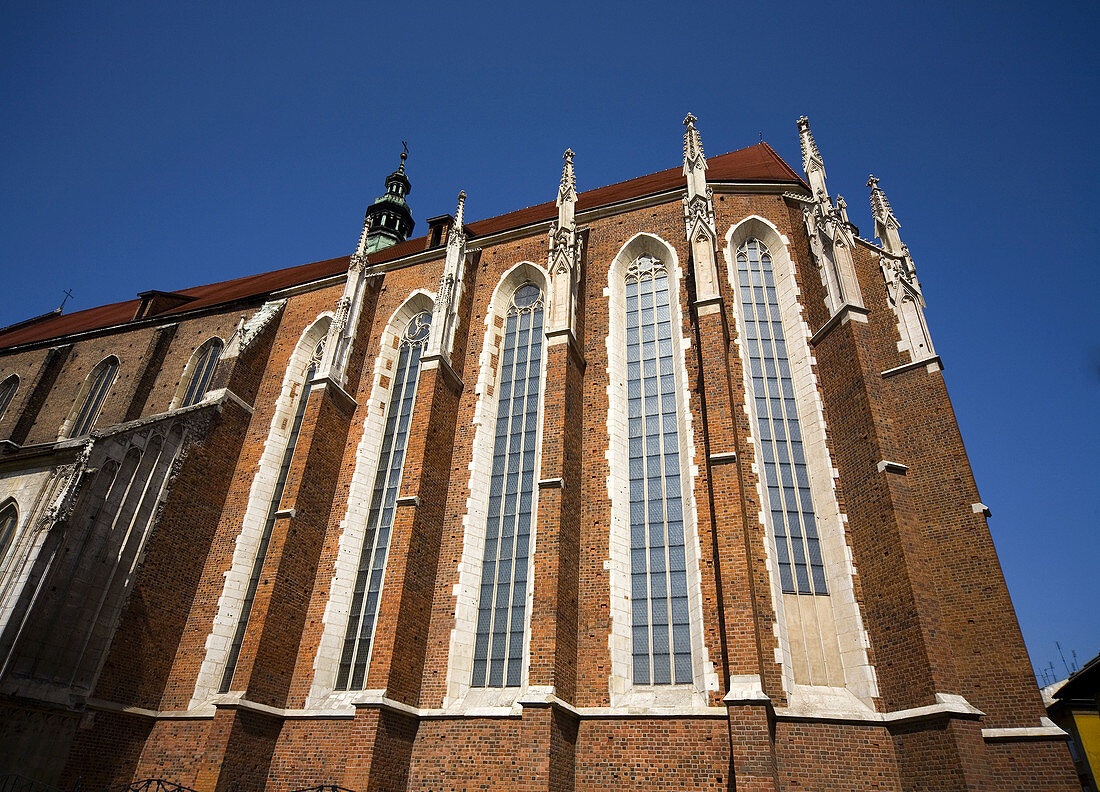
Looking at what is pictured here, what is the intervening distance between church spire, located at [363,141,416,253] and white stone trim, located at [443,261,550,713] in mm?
17410

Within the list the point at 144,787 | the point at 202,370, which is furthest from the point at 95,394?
the point at 144,787

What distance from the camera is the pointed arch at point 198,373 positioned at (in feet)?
63.7

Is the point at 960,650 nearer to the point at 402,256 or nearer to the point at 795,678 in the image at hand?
the point at 795,678

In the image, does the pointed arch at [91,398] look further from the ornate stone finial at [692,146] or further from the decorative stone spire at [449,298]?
the ornate stone finial at [692,146]

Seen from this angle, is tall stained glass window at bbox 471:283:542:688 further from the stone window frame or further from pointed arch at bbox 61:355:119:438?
pointed arch at bbox 61:355:119:438

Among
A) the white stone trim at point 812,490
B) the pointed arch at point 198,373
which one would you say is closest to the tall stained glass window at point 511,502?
the white stone trim at point 812,490

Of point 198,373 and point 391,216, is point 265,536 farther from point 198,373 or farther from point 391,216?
point 391,216

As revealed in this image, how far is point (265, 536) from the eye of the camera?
1598 cm

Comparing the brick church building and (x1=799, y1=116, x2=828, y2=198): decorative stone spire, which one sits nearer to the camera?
the brick church building

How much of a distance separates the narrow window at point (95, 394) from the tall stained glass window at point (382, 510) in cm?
1021

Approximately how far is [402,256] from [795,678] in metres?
14.9

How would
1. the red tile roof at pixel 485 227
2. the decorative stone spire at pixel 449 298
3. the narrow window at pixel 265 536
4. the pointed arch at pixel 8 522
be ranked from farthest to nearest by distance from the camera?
the red tile roof at pixel 485 227 < the decorative stone spire at pixel 449 298 < the narrow window at pixel 265 536 < the pointed arch at pixel 8 522

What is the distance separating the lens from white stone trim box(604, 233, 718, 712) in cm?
1087

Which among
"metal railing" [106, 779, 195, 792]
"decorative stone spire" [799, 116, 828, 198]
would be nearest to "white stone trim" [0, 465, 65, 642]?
"metal railing" [106, 779, 195, 792]
